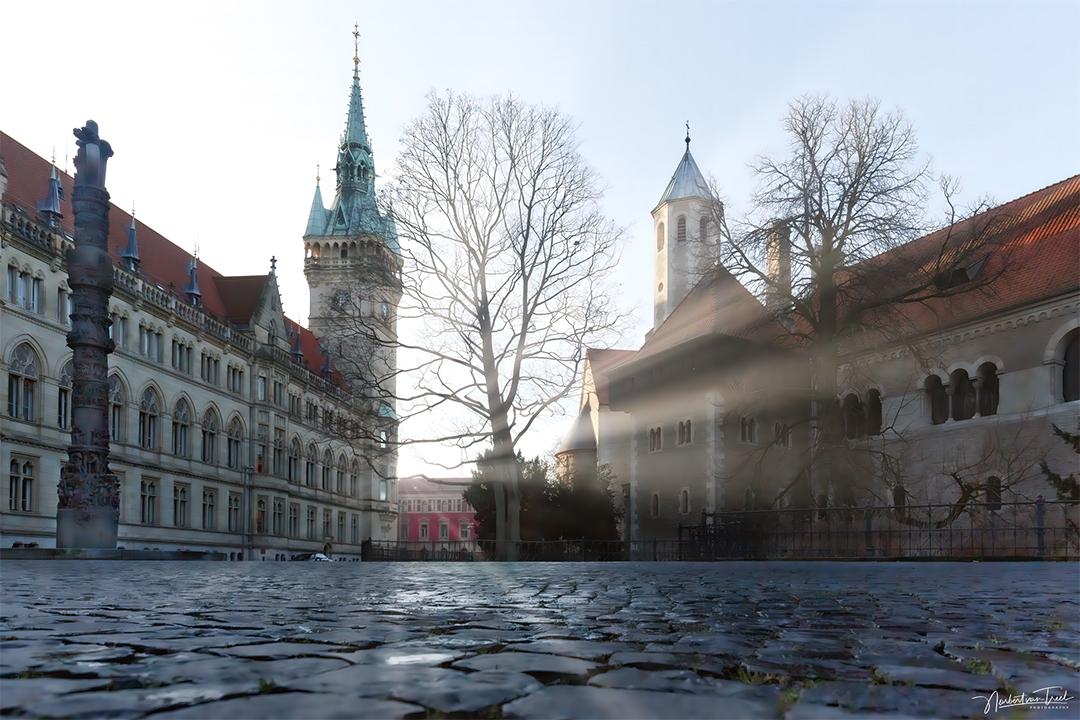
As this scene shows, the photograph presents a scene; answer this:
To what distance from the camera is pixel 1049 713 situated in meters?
2.21

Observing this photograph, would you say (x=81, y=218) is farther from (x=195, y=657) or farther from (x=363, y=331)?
(x=195, y=657)

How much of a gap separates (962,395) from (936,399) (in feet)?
5.08

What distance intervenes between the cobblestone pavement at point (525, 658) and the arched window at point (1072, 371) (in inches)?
1102

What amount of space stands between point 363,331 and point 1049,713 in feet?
79.8

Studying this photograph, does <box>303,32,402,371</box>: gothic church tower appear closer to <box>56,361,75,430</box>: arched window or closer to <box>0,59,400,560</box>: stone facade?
<box>0,59,400,560</box>: stone facade

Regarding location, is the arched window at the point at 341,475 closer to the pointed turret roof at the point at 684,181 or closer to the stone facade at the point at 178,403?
the stone facade at the point at 178,403

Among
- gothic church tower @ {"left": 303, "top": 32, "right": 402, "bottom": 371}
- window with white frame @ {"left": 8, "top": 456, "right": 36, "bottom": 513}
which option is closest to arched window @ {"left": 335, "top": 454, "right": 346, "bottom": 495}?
gothic church tower @ {"left": 303, "top": 32, "right": 402, "bottom": 371}

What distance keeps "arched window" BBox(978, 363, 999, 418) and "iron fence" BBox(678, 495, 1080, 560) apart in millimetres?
5721

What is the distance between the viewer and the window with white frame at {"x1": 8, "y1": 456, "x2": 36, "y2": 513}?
108 feet

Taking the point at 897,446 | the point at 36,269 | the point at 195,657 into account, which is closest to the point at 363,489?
the point at 36,269

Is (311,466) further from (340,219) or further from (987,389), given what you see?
(987,389)

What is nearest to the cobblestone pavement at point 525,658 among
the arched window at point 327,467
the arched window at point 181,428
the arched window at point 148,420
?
the arched window at point 148,420

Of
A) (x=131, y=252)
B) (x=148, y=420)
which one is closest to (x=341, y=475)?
(x=148, y=420)

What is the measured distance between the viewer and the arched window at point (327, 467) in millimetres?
64375
